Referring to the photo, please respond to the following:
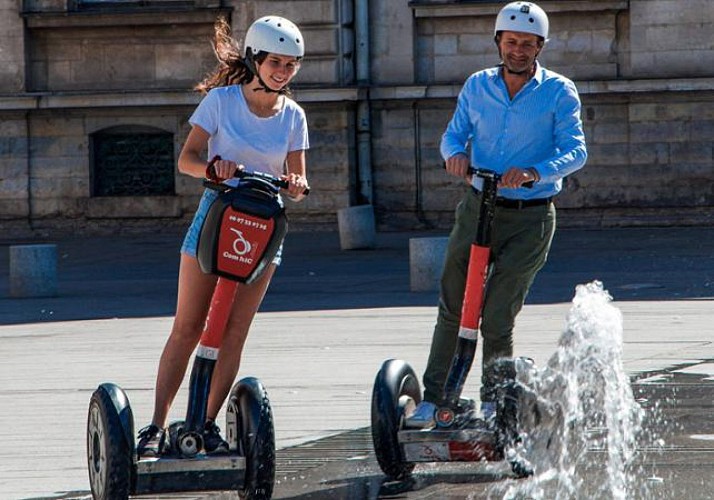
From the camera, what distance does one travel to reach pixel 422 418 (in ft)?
21.4

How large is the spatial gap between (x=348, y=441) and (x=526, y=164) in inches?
62.9

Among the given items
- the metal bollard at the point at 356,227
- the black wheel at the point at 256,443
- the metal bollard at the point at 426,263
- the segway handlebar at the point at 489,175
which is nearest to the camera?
the black wheel at the point at 256,443

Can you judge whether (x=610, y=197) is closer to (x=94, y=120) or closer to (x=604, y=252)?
(x=604, y=252)

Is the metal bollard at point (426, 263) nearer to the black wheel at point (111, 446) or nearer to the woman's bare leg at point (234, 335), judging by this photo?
the woman's bare leg at point (234, 335)

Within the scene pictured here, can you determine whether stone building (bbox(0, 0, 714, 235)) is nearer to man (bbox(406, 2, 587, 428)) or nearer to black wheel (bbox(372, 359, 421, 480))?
man (bbox(406, 2, 587, 428))

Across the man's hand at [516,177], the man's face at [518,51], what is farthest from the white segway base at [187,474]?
the man's face at [518,51]

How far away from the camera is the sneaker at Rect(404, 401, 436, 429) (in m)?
6.51

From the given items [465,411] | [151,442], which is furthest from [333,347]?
[151,442]

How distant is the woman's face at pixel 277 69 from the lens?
6.21m

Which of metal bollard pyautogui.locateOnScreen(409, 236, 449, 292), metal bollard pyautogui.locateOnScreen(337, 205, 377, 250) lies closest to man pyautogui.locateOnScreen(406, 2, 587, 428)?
metal bollard pyautogui.locateOnScreen(409, 236, 449, 292)

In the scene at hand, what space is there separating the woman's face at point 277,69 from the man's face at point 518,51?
0.95 m

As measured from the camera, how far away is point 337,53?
2262 cm

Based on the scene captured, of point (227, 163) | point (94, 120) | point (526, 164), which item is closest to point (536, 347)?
point (526, 164)

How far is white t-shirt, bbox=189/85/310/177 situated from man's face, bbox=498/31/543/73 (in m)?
0.94
